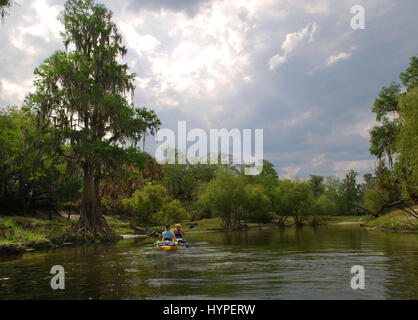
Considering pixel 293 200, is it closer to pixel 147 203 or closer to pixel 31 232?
pixel 147 203

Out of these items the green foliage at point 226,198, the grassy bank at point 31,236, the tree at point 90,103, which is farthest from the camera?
the green foliage at point 226,198

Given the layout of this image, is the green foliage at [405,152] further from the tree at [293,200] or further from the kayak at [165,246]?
the tree at [293,200]

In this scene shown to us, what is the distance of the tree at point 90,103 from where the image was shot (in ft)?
91.6

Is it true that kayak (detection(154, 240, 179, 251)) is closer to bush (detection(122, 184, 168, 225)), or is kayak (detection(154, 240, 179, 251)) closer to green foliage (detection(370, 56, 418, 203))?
green foliage (detection(370, 56, 418, 203))

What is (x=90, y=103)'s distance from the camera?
2811 cm

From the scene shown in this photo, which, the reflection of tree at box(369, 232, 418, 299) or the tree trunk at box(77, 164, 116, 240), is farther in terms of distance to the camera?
the tree trunk at box(77, 164, 116, 240)

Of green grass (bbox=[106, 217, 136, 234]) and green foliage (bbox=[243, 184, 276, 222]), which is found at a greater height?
green foliage (bbox=[243, 184, 276, 222])

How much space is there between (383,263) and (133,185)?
A: 4069cm

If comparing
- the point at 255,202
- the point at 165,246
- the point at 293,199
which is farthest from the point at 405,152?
the point at 293,199

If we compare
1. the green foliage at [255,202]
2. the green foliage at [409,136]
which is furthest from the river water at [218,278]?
the green foliage at [255,202]

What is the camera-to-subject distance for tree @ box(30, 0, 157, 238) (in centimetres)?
2792

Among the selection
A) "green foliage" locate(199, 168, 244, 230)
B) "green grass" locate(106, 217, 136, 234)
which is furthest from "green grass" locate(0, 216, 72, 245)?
"green foliage" locate(199, 168, 244, 230)
